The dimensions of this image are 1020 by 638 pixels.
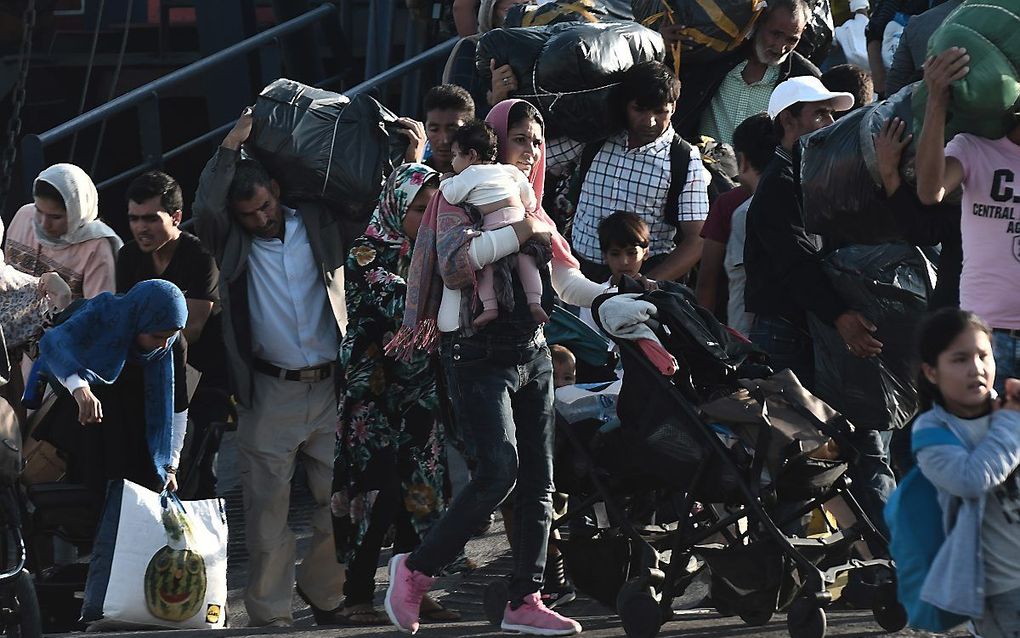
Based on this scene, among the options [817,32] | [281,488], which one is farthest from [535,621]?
[817,32]

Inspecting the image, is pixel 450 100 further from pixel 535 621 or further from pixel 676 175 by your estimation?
pixel 535 621

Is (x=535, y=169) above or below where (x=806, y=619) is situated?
above

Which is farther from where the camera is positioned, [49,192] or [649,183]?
[49,192]

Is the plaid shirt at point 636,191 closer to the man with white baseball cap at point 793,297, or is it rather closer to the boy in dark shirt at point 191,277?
the man with white baseball cap at point 793,297

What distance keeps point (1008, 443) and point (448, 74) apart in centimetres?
453

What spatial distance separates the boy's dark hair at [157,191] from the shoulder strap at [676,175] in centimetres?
193

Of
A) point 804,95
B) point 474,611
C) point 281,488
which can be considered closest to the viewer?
point 804,95

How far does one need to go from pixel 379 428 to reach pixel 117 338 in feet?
3.19

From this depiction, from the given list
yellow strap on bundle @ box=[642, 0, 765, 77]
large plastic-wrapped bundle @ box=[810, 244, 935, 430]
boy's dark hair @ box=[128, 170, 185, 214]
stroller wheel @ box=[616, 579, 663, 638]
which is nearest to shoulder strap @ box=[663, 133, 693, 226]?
yellow strap on bundle @ box=[642, 0, 765, 77]

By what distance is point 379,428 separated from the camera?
658 centimetres

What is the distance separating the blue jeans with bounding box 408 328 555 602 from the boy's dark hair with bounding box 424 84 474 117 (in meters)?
1.37

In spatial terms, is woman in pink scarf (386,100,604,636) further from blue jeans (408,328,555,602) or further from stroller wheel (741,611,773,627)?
stroller wheel (741,611,773,627)

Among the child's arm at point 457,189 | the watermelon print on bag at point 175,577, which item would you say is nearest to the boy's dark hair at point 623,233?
the child's arm at point 457,189

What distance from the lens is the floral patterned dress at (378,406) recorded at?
6566 millimetres
